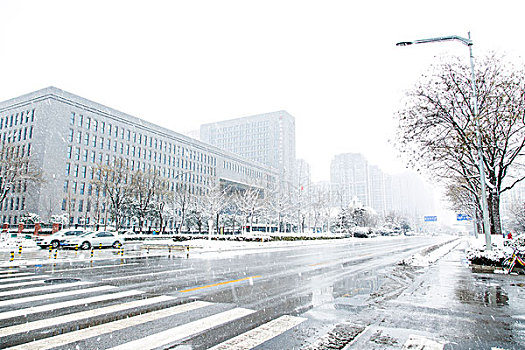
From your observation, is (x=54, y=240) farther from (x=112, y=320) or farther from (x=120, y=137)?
(x=120, y=137)

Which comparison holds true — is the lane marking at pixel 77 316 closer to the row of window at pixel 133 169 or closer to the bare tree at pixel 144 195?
the row of window at pixel 133 169

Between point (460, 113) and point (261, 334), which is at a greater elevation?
point (460, 113)

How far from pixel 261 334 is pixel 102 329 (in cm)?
260

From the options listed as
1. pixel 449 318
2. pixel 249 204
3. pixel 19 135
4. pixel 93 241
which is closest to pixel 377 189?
pixel 249 204

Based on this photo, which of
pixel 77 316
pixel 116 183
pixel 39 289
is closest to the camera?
pixel 77 316

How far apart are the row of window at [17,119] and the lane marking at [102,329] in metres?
71.2

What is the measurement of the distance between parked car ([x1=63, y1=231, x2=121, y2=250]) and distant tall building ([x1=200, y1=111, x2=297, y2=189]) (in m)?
133

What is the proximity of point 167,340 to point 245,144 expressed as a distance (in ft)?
545

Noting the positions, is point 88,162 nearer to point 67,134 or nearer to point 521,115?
point 67,134

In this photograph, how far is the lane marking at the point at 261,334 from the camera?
16.2ft

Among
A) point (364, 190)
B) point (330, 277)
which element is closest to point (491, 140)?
point (330, 277)

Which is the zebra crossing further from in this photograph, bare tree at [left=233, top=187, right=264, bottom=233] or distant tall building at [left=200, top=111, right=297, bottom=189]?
distant tall building at [left=200, top=111, right=297, bottom=189]

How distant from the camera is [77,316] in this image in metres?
6.50

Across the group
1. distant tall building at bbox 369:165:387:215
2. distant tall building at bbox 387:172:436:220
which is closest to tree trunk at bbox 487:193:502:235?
distant tall building at bbox 369:165:387:215
